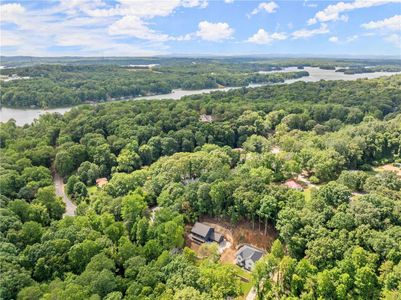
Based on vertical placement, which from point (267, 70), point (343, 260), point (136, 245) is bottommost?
point (136, 245)

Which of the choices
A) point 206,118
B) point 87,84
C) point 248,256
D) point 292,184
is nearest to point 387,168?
point 292,184

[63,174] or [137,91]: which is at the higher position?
[137,91]

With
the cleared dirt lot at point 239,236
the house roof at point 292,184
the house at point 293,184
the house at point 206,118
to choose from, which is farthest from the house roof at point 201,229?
the house at point 206,118

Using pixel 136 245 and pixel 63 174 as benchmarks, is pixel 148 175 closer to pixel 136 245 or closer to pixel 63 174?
pixel 136 245

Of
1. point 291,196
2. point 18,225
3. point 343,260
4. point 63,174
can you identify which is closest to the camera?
point 343,260

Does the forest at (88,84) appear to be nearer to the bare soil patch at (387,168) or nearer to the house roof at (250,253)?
the house roof at (250,253)

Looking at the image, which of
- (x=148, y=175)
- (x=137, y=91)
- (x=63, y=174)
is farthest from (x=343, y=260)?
(x=137, y=91)

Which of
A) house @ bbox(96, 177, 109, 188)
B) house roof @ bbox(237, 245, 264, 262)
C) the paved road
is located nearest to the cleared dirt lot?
house roof @ bbox(237, 245, 264, 262)

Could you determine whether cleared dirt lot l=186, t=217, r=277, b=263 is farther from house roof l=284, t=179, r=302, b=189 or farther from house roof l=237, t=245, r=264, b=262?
house roof l=284, t=179, r=302, b=189
